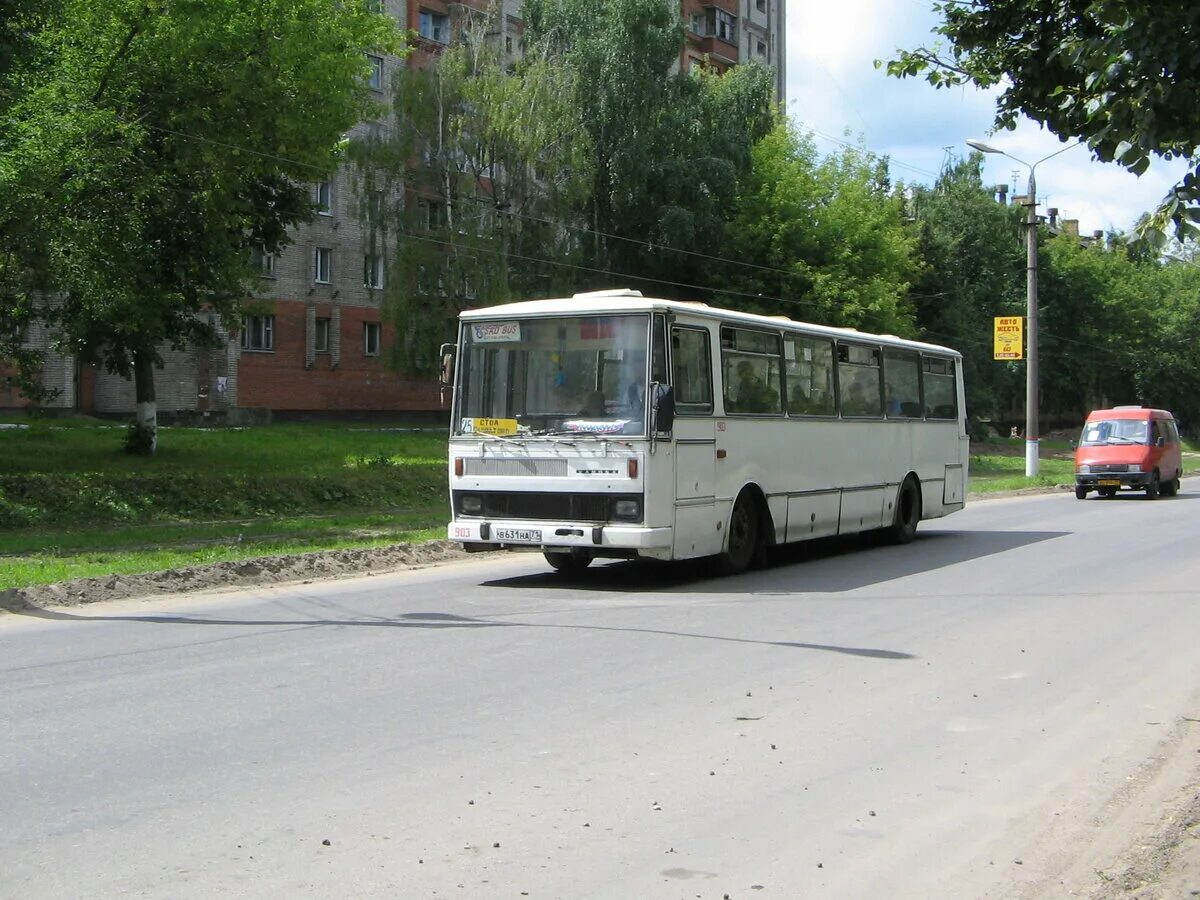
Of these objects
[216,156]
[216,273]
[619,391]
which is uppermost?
[216,156]

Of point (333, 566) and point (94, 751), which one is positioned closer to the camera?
point (94, 751)

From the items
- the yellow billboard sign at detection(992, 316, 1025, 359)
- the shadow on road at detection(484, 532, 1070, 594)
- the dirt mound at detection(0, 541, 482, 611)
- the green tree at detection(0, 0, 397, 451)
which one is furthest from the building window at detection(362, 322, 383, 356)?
the dirt mound at detection(0, 541, 482, 611)

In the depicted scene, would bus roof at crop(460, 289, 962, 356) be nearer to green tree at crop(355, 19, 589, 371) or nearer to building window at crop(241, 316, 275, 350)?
green tree at crop(355, 19, 589, 371)

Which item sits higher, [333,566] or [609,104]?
[609,104]

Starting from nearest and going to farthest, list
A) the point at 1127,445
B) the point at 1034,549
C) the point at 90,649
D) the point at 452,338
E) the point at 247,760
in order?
the point at 247,760 < the point at 90,649 < the point at 1034,549 < the point at 1127,445 < the point at 452,338

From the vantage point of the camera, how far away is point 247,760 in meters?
6.67

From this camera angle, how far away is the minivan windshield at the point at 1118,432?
33656mm

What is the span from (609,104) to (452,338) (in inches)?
400

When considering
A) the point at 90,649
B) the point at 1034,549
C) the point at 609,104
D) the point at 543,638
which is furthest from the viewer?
the point at 609,104

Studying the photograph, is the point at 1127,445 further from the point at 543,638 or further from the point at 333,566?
the point at 543,638

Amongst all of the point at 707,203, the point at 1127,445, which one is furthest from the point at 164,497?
the point at 707,203

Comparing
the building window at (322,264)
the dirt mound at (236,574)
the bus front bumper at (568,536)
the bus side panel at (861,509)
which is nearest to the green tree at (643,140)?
the building window at (322,264)

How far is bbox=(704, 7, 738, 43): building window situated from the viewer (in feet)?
231

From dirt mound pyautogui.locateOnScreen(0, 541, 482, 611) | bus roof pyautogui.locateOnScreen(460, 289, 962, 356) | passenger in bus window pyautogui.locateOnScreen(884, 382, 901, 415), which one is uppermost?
bus roof pyautogui.locateOnScreen(460, 289, 962, 356)
